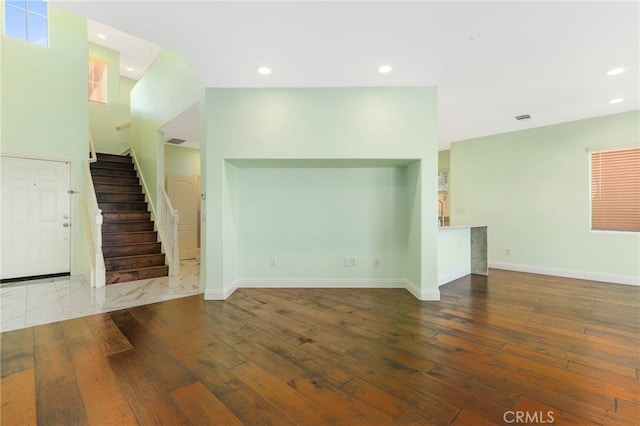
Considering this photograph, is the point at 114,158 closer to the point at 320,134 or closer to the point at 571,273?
the point at 320,134

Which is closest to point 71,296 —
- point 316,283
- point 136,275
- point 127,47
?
point 136,275

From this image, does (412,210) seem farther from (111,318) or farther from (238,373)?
(111,318)

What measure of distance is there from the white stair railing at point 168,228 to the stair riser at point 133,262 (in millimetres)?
189

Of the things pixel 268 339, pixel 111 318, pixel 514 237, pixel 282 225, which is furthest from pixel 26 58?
pixel 514 237

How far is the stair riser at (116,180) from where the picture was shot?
5.90m

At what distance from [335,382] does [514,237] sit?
5.48m

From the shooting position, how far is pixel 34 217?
4.81 meters

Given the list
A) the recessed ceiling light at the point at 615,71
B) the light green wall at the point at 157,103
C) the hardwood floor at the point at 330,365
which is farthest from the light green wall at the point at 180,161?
the recessed ceiling light at the point at 615,71

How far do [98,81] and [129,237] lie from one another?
17.4 feet

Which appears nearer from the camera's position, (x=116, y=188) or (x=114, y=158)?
(x=116, y=188)

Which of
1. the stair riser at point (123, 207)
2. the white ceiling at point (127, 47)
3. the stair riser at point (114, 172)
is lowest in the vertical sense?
the stair riser at point (123, 207)

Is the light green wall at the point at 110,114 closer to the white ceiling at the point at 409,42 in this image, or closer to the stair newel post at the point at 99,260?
the stair newel post at the point at 99,260

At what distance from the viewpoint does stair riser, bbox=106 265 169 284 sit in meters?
4.54

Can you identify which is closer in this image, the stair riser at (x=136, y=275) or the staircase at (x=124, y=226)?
the stair riser at (x=136, y=275)
